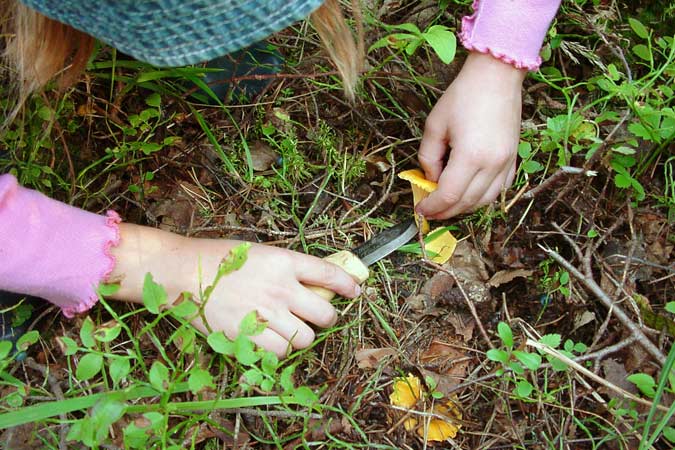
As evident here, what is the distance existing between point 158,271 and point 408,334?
2.14 feet

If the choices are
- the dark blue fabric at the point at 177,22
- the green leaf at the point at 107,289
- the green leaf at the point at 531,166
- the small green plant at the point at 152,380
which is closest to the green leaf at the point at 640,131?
the green leaf at the point at 531,166

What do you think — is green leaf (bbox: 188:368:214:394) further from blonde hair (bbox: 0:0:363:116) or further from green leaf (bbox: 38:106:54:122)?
green leaf (bbox: 38:106:54:122)

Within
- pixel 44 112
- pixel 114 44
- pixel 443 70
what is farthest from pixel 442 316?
pixel 44 112

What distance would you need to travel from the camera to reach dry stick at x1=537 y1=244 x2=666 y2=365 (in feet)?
4.96

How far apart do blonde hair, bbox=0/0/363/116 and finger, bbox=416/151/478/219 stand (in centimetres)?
31

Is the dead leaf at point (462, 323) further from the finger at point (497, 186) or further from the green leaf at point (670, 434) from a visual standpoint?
the green leaf at point (670, 434)

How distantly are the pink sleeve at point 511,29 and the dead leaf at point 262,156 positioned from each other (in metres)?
0.61

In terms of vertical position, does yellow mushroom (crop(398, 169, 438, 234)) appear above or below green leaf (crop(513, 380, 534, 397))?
above

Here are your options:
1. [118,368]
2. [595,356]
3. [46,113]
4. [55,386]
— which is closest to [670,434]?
[595,356]

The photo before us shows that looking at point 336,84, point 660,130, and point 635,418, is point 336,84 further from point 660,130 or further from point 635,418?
point 635,418

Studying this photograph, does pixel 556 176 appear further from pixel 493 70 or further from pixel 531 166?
pixel 493 70

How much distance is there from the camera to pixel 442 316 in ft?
5.64

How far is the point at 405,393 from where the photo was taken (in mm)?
1600

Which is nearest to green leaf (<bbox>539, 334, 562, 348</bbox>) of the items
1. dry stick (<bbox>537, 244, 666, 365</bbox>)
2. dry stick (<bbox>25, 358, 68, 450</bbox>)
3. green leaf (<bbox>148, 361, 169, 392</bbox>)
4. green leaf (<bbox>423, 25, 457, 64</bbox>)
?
dry stick (<bbox>537, 244, 666, 365</bbox>)
